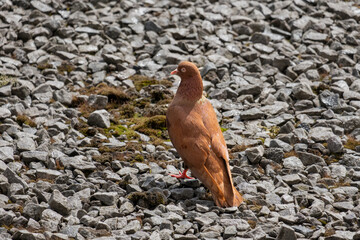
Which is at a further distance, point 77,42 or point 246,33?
point 246,33

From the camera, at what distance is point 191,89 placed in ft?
30.6

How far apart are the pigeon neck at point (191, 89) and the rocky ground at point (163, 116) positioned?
4.15 feet

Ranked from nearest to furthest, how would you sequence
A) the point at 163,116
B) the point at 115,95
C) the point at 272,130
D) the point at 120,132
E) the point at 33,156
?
the point at 33,156
the point at 120,132
the point at 272,130
the point at 163,116
the point at 115,95

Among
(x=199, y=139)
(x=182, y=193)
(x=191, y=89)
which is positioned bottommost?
(x=182, y=193)

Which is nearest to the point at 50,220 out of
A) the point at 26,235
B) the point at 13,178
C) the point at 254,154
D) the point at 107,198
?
the point at 26,235

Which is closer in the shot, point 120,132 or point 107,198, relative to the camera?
point 107,198

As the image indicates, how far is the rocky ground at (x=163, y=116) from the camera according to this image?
8.12m

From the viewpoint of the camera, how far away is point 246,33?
15.3 m

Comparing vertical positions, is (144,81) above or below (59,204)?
below

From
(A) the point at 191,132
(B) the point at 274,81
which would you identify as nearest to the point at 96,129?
(A) the point at 191,132

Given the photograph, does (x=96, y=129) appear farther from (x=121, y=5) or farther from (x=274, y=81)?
(x=121, y=5)

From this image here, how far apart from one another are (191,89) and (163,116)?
7.55 feet

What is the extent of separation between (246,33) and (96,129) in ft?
19.6

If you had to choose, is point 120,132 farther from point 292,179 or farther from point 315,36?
point 315,36
